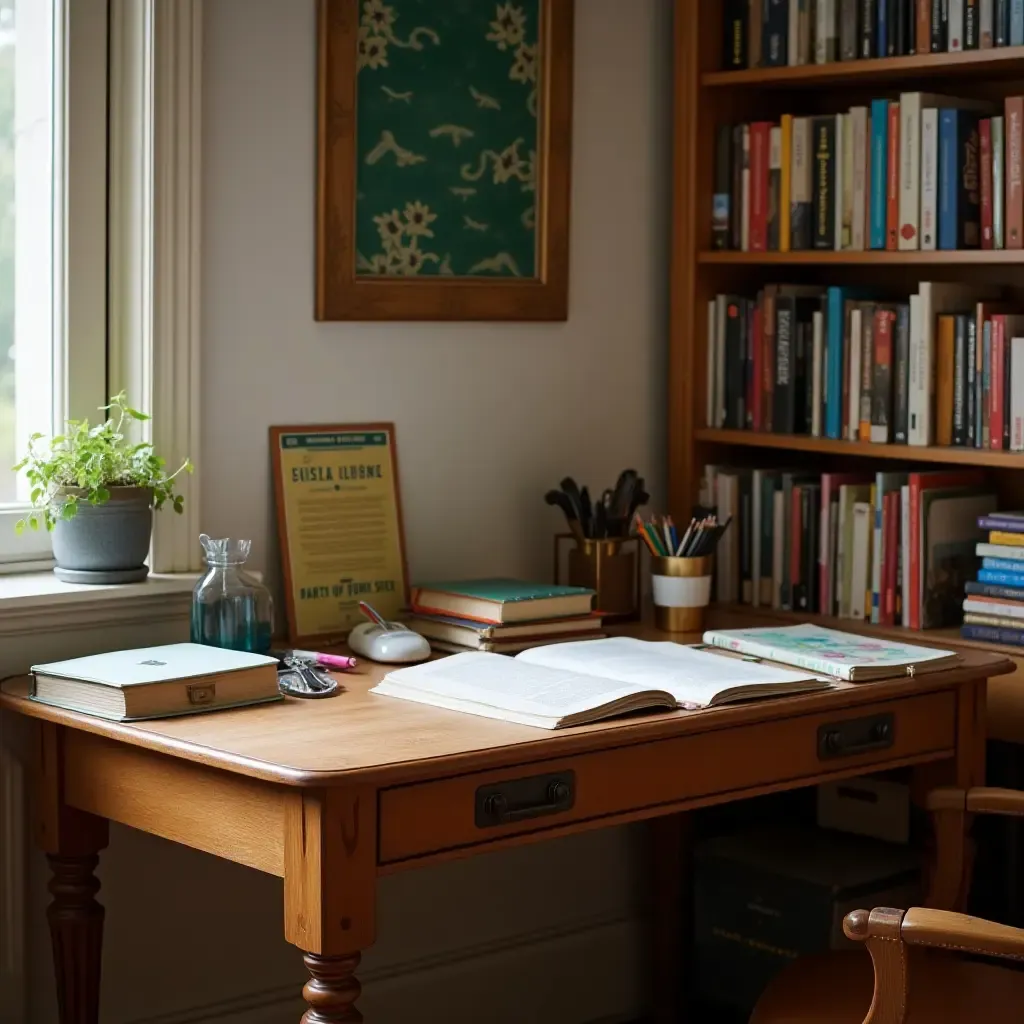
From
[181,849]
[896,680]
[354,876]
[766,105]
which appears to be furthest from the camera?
[766,105]

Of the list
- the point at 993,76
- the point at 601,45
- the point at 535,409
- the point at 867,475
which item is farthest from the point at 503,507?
the point at 993,76

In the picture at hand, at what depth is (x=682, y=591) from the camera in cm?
280

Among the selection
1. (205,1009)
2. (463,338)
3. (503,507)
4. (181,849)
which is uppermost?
(463,338)

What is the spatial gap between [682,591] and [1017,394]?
0.61 metres

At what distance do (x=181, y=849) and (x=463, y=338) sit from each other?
96 cm

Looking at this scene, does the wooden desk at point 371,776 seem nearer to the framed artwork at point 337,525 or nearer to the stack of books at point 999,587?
the stack of books at point 999,587

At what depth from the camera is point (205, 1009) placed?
2715mm

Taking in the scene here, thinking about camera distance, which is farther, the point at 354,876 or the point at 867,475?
the point at 867,475

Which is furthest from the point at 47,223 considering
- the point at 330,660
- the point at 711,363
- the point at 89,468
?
the point at 711,363

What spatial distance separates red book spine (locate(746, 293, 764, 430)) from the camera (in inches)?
123

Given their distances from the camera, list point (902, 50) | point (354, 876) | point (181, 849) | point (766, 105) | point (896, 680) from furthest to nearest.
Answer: point (766, 105)
point (902, 50)
point (181, 849)
point (896, 680)
point (354, 876)

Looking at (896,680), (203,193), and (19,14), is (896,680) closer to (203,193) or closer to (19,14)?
(203,193)

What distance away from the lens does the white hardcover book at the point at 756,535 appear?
312cm

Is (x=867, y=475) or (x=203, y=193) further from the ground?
(x=203, y=193)
